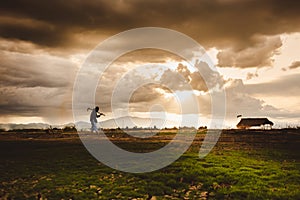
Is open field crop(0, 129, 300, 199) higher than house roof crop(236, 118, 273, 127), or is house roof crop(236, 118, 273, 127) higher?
house roof crop(236, 118, 273, 127)

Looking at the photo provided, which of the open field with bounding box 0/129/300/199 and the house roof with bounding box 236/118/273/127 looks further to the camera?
the house roof with bounding box 236/118/273/127

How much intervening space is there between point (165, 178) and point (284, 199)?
24.4 ft

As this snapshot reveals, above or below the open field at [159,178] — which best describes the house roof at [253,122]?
above

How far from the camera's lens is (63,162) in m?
26.7

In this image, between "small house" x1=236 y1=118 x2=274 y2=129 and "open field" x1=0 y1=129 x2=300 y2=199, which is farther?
"small house" x1=236 y1=118 x2=274 y2=129

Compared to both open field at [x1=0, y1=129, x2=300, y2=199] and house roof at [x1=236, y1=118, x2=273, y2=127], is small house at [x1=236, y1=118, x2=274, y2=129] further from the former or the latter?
open field at [x1=0, y1=129, x2=300, y2=199]

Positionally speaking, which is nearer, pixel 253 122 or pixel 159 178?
pixel 159 178

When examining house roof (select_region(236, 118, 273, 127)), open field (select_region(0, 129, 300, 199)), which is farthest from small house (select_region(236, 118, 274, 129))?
open field (select_region(0, 129, 300, 199))

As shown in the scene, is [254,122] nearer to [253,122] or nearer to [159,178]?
[253,122]

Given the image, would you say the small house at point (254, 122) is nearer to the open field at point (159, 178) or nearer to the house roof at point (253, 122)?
the house roof at point (253, 122)

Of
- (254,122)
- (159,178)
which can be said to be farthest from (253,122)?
(159,178)

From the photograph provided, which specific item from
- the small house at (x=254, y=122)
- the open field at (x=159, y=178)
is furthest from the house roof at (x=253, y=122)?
the open field at (x=159, y=178)

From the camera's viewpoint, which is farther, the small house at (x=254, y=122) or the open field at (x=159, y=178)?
the small house at (x=254, y=122)

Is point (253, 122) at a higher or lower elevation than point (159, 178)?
higher
